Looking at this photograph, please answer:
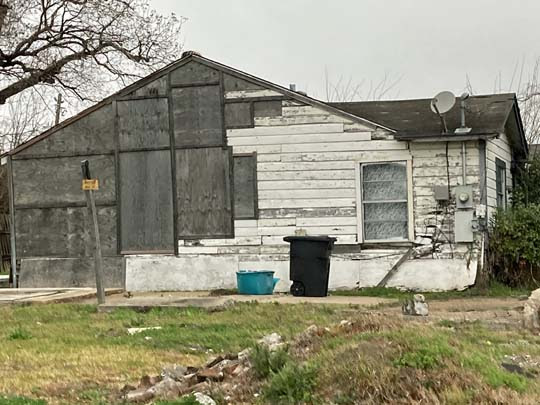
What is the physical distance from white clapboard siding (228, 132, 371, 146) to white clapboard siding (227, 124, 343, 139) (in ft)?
0.20

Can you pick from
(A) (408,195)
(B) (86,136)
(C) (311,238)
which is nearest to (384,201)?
(A) (408,195)

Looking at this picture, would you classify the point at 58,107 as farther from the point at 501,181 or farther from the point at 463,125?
the point at 463,125

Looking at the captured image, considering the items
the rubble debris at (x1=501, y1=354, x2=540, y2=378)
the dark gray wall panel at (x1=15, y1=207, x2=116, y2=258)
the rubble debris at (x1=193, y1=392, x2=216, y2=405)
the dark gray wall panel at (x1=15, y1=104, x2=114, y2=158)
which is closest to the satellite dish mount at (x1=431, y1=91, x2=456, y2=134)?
the dark gray wall panel at (x1=15, y1=104, x2=114, y2=158)

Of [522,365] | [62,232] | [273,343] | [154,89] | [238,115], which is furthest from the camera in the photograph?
[62,232]

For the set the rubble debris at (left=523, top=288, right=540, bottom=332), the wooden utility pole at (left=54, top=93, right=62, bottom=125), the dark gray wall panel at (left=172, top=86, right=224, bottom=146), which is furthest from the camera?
the wooden utility pole at (left=54, top=93, right=62, bottom=125)

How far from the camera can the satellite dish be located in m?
15.4

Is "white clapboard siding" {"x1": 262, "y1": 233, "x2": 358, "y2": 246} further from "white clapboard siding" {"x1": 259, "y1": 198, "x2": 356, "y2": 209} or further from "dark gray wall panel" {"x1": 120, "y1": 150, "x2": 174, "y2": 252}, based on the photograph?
"dark gray wall panel" {"x1": 120, "y1": 150, "x2": 174, "y2": 252}

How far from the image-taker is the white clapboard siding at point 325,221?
52.4ft

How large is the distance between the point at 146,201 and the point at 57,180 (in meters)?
2.18

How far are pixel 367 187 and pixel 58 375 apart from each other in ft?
31.3

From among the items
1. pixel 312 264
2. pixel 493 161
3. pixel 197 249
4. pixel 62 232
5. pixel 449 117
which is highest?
pixel 449 117

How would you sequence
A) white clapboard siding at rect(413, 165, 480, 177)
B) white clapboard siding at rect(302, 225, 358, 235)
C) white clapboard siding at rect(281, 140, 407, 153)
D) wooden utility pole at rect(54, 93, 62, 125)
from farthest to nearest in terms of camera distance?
wooden utility pole at rect(54, 93, 62, 125)
white clapboard siding at rect(302, 225, 358, 235)
white clapboard siding at rect(281, 140, 407, 153)
white clapboard siding at rect(413, 165, 480, 177)

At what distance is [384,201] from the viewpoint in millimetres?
15961

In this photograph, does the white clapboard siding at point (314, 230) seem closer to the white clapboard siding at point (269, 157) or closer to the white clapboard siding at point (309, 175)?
the white clapboard siding at point (309, 175)
